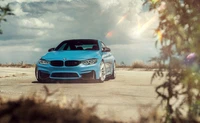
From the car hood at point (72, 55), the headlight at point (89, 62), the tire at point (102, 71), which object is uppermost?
the car hood at point (72, 55)

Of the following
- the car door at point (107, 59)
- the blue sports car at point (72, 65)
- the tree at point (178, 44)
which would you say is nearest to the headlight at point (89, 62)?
the blue sports car at point (72, 65)

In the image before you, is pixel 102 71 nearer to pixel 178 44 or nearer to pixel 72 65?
pixel 72 65

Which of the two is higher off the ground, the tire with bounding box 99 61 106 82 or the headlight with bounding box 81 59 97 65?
the headlight with bounding box 81 59 97 65

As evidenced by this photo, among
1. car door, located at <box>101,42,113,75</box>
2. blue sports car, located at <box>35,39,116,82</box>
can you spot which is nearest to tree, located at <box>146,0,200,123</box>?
blue sports car, located at <box>35,39,116,82</box>

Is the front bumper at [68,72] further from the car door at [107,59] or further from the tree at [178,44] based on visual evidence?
the tree at [178,44]

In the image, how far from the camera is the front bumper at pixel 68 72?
14.5m

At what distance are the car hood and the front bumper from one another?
35 centimetres

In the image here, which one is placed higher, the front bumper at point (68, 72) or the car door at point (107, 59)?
the car door at point (107, 59)

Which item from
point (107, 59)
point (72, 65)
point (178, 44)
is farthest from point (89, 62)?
point (178, 44)

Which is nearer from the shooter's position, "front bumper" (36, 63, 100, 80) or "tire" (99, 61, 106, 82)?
"front bumper" (36, 63, 100, 80)

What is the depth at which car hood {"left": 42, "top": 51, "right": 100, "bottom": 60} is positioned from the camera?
48.7 feet

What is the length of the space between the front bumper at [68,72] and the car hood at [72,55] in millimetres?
346

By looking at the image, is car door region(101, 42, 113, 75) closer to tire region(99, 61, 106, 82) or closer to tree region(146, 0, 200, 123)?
tire region(99, 61, 106, 82)

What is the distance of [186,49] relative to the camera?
546cm
